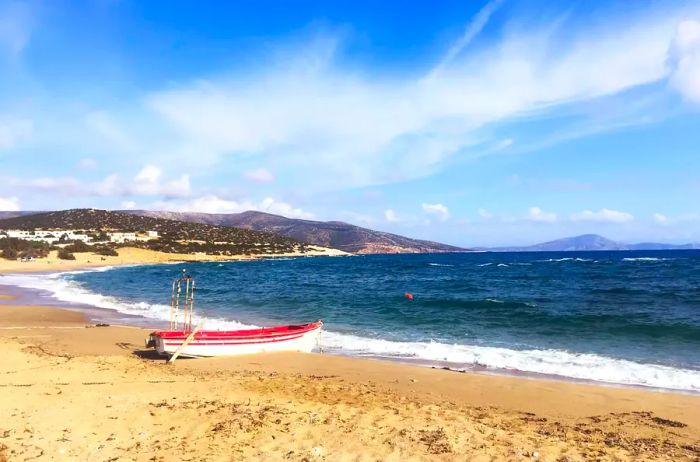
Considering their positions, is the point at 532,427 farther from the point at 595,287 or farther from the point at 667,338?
the point at 595,287

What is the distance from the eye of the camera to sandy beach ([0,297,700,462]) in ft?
26.8

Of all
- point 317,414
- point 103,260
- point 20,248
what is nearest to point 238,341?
point 317,414

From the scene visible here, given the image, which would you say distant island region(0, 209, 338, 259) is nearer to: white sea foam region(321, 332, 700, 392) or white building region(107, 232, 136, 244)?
white building region(107, 232, 136, 244)

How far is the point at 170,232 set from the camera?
124 meters

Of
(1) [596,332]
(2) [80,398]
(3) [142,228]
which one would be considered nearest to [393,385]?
(2) [80,398]

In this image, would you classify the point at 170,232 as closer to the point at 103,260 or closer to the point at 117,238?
the point at 117,238

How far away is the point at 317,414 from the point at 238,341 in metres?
8.09

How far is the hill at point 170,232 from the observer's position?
355 ft

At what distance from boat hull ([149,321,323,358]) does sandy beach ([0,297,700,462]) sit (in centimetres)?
103

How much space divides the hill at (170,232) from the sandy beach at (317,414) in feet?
301

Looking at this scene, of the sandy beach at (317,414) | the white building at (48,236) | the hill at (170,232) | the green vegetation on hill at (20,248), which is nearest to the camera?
the sandy beach at (317,414)

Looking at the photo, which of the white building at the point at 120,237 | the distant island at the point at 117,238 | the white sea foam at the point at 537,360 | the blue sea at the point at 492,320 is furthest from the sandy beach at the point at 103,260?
the white sea foam at the point at 537,360

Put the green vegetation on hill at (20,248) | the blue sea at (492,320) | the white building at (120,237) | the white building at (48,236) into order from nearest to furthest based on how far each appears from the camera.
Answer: the blue sea at (492,320) → the green vegetation on hill at (20,248) → the white building at (48,236) → the white building at (120,237)

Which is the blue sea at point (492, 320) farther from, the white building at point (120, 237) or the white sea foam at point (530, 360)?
the white building at point (120, 237)
